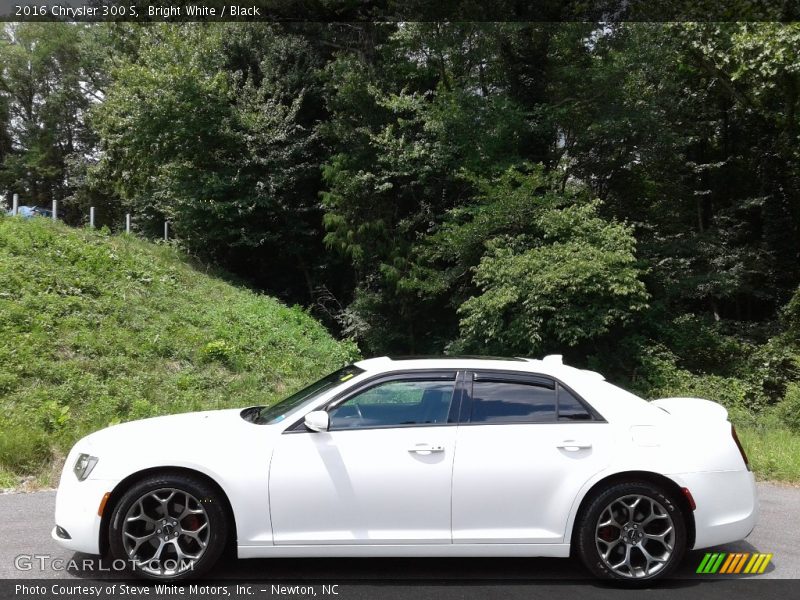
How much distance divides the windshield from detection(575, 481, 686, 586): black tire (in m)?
1.90

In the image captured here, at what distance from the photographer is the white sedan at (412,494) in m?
4.35

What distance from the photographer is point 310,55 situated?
74.4ft

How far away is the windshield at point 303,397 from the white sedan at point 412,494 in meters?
0.27

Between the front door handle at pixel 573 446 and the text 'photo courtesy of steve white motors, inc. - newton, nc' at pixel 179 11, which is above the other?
the text 'photo courtesy of steve white motors, inc. - newton, nc' at pixel 179 11

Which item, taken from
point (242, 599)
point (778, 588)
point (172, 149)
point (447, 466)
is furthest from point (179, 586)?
point (172, 149)

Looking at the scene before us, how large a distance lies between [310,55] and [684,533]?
70.0 ft

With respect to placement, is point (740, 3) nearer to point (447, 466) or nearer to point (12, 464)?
point (447, 466)

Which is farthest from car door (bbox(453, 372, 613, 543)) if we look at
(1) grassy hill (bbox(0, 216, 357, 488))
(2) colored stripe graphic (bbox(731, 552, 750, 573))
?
(1) grassy hill (bbox(0, 216, 357, 488))

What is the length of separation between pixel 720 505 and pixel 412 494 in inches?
81.5

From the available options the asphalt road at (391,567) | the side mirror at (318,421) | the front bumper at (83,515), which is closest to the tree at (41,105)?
the asphalt road at (391,567)

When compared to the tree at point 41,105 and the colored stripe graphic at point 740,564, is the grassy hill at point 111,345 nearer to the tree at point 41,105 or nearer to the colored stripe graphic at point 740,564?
the colored stripe graphic at point 740,564

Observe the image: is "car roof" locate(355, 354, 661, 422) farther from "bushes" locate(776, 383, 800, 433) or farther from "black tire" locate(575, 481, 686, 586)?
"bushes" locate(776, 383, 800, 433)

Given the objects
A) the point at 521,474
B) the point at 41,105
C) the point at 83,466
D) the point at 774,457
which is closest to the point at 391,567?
the point at 521,474

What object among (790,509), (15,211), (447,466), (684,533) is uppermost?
(15,211)
